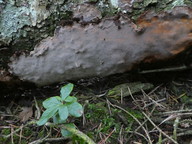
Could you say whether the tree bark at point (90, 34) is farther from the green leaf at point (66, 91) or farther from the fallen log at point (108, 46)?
the green leaf at point (66, 91)

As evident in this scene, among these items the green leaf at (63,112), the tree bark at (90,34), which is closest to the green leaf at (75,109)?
the green leaf at (63,112)

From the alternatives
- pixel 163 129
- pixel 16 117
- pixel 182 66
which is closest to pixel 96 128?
pixel 163 129

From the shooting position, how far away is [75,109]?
1.14 metres

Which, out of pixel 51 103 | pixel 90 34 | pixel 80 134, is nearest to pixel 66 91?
pixel 51 103

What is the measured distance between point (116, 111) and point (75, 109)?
0.28 meters

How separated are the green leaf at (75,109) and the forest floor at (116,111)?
0.37 feet

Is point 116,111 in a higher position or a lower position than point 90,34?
lower

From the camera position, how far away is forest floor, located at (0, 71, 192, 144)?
3.97 ft

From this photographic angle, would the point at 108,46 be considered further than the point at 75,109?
Yes

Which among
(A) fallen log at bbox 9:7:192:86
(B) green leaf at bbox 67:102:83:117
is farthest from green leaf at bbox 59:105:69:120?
(A) fallen log at bbox 9:7:192:86

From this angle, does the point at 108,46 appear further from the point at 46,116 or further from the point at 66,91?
the point at 46,116

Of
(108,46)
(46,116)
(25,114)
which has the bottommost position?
(25,114)

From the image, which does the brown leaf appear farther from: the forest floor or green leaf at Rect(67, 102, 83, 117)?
Answer: green leaf at Rect(67, 102, 83, 117)

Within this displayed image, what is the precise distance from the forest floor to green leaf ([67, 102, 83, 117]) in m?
0.11
